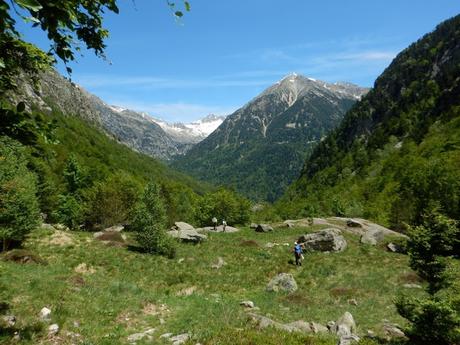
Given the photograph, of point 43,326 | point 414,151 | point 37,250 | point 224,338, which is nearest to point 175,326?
point 224,338

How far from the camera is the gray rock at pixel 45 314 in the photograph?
50.1ft

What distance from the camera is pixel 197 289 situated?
28156 millimetres

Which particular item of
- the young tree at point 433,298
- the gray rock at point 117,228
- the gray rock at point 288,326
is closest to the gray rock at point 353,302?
the young tree at point 433,298

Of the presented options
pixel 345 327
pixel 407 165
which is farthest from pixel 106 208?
pixel 407 165

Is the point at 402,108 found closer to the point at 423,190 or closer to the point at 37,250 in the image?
the point at 423,190

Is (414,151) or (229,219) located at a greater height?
(414,151)

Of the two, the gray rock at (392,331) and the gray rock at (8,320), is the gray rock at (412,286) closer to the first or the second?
the gray rock at (392,331)

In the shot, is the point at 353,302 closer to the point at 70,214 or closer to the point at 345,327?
the point at 345,327

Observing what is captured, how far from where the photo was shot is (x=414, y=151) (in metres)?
133

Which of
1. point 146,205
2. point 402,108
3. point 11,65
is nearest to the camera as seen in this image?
point 11,65

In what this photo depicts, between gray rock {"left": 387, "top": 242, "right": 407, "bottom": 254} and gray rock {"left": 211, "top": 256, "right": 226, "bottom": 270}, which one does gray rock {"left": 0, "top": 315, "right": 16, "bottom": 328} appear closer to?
gray rock {"left": 211, "top": 256, "right": 226, "bottom": 270}

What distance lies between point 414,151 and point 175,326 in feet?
441

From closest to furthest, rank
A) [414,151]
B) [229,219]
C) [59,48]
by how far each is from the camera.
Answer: [59,48] < [229,219] < [414,151]

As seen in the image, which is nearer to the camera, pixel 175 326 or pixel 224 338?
pixel 224 338
